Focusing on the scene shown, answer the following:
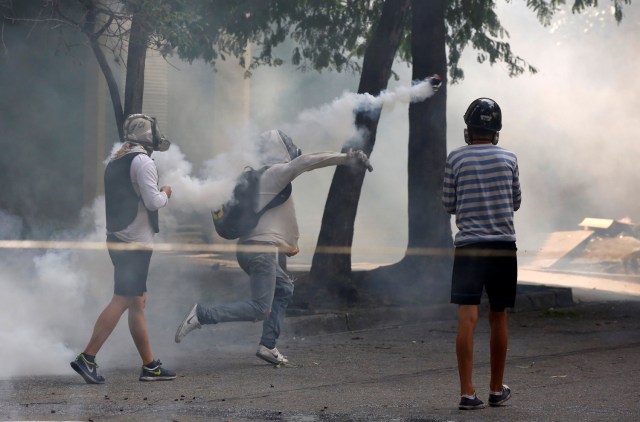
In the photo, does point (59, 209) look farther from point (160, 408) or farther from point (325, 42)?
point (160, 408)

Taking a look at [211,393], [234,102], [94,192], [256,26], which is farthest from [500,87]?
[211,393]

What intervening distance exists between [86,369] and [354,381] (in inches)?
63.2

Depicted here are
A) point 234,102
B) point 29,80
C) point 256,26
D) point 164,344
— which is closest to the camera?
point 164,344

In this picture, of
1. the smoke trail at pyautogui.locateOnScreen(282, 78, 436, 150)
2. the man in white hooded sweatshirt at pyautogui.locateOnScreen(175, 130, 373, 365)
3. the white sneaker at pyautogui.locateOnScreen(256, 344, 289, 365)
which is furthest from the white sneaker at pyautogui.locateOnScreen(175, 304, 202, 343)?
the smoke trail at pyautogui.locateOnScreen(282, 78, 436, 150)

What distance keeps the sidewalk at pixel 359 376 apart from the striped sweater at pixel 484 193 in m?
0.91

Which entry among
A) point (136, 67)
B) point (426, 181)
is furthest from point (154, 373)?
point (426, 181)

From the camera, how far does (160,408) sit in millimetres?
5633

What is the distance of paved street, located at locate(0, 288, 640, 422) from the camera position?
5.49m

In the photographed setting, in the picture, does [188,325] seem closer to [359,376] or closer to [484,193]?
[359,376]

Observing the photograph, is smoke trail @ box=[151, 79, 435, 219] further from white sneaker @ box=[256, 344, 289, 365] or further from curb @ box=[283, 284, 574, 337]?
curb @ box=[283, 284, 574, 337]

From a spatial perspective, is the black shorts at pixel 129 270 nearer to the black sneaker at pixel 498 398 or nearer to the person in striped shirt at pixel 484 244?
the person in striped shirt at pixel 484 244

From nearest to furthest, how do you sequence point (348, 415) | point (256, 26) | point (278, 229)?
point (348, 415), point (278, 229), point (256, 26)

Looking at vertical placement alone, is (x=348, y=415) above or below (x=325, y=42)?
below

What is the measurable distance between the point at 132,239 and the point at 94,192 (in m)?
9.07
